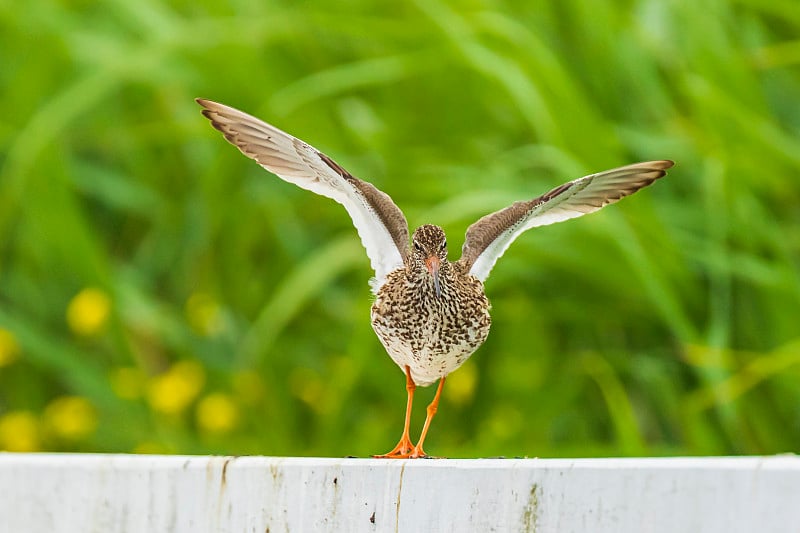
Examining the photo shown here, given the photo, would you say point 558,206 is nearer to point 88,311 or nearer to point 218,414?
point 218,414

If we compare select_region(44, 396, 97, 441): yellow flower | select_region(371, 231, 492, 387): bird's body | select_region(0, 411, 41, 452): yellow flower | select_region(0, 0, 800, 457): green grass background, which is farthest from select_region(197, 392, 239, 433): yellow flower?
select_region(371, 231, 492, 387): bird's body

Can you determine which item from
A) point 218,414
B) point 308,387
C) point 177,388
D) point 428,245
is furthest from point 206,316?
point 428,245

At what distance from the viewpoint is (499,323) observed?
5801 mm

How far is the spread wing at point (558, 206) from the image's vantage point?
3152 millimetres

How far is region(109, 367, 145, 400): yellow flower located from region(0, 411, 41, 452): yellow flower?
73 centimetres

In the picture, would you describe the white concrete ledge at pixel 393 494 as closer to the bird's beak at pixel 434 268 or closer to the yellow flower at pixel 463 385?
the bird's beak at pixel 434 268

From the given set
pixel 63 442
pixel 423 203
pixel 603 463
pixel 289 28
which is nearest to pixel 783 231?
pixel 423 203

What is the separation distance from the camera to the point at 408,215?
17.4ft

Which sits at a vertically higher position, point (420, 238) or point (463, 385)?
point (420, 238)

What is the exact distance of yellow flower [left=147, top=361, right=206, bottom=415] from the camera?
641cm

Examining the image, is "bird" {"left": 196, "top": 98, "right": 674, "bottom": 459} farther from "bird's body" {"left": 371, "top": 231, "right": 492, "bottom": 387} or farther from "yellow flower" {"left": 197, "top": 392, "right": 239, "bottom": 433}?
"yellow flower" {"left": 197, "top": 392, "right": 239, "bottom": 433}

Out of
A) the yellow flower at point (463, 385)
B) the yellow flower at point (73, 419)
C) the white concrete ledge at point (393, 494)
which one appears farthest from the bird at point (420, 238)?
the yellow flower at point (73, 419)

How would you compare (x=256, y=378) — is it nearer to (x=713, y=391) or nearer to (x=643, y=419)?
(x=643, y=419)

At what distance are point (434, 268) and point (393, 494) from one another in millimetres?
933
